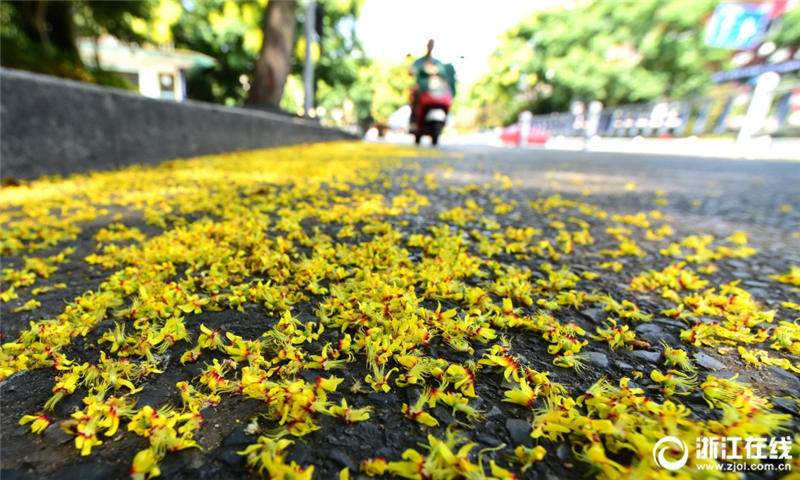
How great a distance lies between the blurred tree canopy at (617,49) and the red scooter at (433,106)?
2392cm

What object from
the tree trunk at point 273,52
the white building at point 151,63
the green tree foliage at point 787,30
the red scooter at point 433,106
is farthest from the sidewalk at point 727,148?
the white building at point 151,63

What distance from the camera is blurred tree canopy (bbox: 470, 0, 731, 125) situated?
2519cm

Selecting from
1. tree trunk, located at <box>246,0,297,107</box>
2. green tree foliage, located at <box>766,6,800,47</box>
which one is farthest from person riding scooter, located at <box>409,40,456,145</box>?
green tree foliage, located at <box>766,6,800,47</box>

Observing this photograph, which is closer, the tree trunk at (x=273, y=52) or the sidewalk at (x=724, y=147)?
the tree trunk at (x=273, y=52)

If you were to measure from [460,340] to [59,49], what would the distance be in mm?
12267

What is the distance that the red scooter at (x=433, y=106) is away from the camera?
8.52 meters

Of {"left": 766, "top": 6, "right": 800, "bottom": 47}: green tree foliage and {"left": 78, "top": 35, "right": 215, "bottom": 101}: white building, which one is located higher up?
{"left": 766, "top": 6, "right": 800, "bottom": 47}: green tree foliage

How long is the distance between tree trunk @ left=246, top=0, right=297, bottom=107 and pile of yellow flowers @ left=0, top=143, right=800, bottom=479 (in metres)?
9.30

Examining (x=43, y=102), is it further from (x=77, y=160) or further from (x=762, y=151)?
(x=762, y=151)

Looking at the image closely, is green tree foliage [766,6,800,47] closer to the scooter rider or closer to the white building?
the scooter rider

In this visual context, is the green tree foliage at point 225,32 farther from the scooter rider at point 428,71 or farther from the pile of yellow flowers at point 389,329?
the pile of yellow flowers at point 389,329

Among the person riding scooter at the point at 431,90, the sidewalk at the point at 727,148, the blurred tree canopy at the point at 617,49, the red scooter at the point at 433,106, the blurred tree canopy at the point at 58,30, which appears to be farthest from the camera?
the blurred tree canopy at the point at 617,49

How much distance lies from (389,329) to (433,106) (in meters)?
8.24

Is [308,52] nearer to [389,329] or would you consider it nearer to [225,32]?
[225,32]
